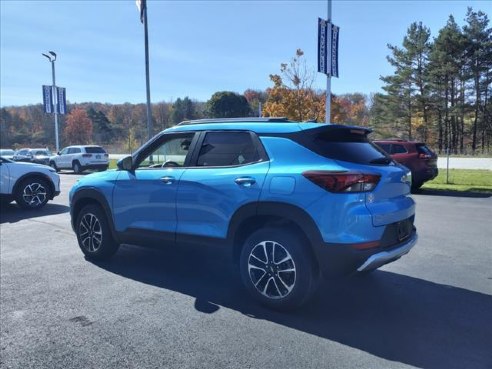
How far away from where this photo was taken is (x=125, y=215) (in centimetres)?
530

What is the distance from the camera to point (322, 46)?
51.1 feet

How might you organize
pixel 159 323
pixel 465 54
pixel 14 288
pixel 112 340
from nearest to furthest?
pixel 112 340 < pixel 159 323 < pixel 14 288 < pixel 465 54

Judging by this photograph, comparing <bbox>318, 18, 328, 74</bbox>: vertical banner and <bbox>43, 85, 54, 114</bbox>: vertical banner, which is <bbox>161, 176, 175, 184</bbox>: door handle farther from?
<bbox>43, 85, 54, 114</bbox>: vertical banner

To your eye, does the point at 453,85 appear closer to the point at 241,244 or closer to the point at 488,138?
the point at 488,138

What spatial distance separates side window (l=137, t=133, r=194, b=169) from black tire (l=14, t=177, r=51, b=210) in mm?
6931

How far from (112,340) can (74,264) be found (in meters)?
2.56

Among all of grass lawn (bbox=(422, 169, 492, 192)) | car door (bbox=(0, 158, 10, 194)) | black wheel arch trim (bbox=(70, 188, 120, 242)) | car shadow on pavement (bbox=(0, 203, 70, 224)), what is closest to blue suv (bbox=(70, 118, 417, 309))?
black wheel arch trim (bbox=(70, 188, 120, 242))

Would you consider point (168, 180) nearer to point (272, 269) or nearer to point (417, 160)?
point (272, 269)

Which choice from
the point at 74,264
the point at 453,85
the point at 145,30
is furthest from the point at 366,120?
the point at 74,264

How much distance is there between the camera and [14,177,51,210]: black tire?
10.7m

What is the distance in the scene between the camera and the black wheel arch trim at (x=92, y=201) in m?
5.49

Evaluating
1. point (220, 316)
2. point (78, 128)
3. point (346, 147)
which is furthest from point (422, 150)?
point (78, 128)

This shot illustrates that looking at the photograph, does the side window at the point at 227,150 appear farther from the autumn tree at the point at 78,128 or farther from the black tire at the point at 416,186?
the autumn tree at the point at 78,128

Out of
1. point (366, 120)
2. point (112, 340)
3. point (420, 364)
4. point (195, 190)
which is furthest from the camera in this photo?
point (366, 120)
